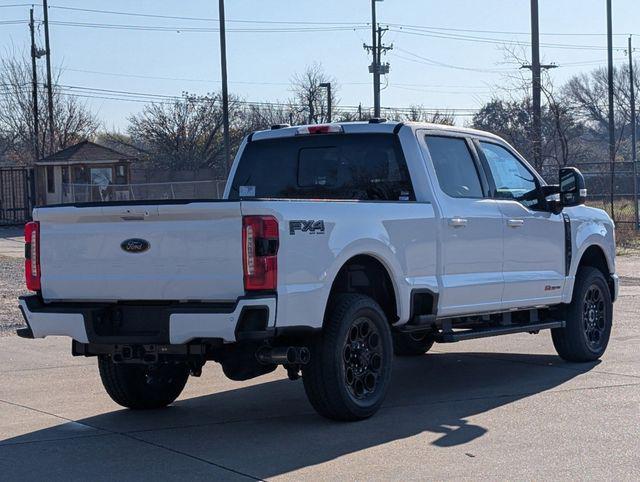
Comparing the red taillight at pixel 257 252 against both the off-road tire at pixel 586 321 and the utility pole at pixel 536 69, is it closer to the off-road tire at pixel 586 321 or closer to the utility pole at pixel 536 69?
the off-road tire at pixel 586 321

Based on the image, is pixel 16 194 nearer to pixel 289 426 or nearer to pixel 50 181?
pixel 50 181

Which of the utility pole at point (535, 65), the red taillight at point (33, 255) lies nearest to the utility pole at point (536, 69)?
the utility pole at point (535, 65)

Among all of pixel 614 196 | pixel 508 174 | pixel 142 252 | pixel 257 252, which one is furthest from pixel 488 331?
pixel 614 196

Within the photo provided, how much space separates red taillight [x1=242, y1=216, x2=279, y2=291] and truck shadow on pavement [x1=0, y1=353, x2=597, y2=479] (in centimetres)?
108

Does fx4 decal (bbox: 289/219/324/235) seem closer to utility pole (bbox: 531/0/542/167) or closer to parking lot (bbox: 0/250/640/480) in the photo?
parking lot (bbox: 0/250/640/480)

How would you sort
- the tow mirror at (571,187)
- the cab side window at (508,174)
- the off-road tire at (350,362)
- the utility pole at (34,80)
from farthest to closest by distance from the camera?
1. the utility pole at (34,80)
2. the tow mirror at (571,187)
3. the cab side window at (508,174)
4. the off-road tire at (350,362)

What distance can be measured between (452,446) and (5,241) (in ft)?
89.7

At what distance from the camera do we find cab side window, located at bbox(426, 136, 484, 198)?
9.29 meters

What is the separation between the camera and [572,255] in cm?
1052

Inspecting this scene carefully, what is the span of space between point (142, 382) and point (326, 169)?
2.32m

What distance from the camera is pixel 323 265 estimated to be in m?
7.57

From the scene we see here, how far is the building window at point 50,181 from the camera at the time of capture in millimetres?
40750

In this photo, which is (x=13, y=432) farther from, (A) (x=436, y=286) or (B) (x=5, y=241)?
(B) (x=5, y=241)

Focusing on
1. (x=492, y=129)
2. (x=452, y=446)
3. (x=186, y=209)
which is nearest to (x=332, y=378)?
(x=452, y=446)
